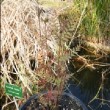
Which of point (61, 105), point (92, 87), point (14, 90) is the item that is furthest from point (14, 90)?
point (92, 87)

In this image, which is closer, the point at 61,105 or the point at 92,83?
the point at 61,105

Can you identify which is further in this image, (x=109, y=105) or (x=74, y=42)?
(x=74, y=42)

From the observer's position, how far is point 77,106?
76.5 inches

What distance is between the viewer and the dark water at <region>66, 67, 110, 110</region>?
2.71 meters

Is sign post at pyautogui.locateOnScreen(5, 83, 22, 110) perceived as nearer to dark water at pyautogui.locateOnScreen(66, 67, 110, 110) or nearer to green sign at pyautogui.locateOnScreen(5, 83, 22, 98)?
green sign at pyautogui.locateOnScreen(5, 83, 22, 98)

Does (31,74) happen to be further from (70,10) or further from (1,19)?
(70,10)

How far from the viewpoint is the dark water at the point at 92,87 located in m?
2.71

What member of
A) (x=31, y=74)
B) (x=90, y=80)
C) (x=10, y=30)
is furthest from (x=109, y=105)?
(x=10, y=30)

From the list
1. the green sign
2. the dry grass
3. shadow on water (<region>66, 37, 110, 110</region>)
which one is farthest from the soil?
shadow on water (<region>66, 37, 110, 110</region>)

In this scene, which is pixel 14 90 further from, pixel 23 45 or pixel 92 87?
pixel 92 87

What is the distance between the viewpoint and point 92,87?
9.73 ft

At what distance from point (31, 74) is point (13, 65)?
0.60 feet

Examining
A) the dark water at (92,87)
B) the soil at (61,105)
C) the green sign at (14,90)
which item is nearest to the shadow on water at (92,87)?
the dark water at (92,87)

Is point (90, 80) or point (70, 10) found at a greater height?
point (70, 10)
